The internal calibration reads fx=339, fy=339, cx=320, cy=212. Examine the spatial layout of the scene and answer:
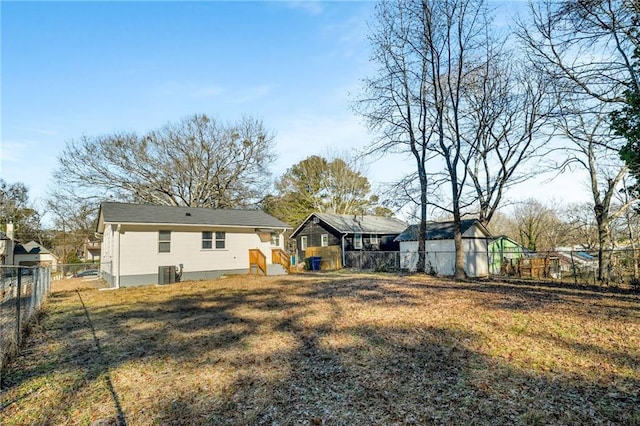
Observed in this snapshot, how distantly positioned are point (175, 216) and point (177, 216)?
0.10 meters

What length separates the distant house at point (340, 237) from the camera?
86.2 ft

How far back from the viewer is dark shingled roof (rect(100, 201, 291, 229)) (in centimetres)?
1555

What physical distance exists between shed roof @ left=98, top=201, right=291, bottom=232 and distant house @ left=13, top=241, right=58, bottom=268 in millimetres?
27948

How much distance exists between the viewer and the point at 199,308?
32.0 feet

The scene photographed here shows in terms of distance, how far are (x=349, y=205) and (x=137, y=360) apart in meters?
33.0

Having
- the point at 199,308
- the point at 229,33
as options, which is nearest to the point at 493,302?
the point at 199,308

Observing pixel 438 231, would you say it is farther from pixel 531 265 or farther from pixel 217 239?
pixel 217 239

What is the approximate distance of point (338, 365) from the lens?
517 centimetres

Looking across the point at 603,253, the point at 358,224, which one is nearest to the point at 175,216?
the point at 358,224

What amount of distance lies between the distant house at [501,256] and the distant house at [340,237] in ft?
28.6

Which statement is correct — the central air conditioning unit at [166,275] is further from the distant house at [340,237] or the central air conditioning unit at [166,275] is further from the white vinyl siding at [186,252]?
the distant house at [340,237]

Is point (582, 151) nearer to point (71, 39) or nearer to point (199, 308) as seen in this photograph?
point (199, 308)

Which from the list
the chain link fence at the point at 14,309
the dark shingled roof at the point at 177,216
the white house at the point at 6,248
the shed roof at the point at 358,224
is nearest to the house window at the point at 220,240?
the dark shingled roof at the point at 177,216

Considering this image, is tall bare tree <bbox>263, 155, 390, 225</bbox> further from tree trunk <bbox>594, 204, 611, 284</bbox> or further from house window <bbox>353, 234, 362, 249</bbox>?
tree trunk <bbox>594, 204, 611, 284</bbox>
